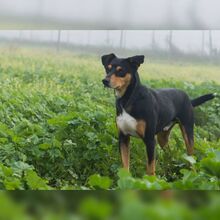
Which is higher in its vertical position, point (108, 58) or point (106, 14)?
point (106, 14)

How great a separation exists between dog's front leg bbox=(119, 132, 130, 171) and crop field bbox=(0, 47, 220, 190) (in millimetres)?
77

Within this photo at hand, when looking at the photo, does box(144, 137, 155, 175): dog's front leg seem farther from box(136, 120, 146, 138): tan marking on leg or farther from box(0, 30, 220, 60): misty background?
box(0, 30, 220, 60): misty background

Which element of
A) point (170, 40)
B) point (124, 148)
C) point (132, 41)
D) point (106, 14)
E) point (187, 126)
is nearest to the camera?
point (124, 148)

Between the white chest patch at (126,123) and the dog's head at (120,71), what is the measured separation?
0.18 meters

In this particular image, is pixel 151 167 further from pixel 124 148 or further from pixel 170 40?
pixel 170 40

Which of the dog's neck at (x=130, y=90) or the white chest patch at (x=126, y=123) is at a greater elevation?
the dog's neck at (x=130, y=90)

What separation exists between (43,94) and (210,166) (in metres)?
5.33

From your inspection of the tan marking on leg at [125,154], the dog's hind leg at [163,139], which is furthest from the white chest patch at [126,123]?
the dog's hind leg at [163,139]

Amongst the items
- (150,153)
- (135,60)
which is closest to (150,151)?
(150,153)

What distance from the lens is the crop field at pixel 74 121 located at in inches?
172

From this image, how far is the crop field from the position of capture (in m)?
4.37

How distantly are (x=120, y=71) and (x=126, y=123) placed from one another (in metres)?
0.41

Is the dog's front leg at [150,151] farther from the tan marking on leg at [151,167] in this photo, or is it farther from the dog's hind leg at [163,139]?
the dog's hind leg at [163,139]

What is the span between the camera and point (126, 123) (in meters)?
4.66
